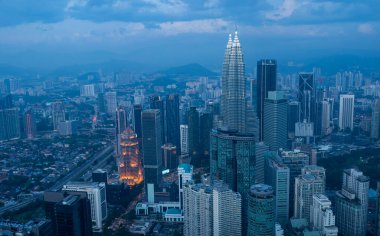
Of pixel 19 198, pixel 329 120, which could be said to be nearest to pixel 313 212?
pixel 19 198

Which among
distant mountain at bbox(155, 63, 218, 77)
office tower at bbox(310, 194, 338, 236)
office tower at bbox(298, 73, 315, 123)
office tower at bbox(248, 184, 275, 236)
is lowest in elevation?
office tower at bbox(310, 194, 338, 236)

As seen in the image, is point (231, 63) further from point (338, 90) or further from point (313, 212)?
point (338, 90)

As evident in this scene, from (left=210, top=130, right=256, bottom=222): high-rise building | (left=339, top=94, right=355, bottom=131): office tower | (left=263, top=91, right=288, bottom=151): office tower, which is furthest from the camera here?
(left=339, top=94, right=355, bottom=131): office tower

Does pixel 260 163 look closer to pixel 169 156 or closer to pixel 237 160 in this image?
pixel 237 160

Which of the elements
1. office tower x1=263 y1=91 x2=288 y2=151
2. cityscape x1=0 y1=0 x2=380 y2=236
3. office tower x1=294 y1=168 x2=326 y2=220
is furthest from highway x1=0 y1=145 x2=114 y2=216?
office tower x1=294 y1=168 x2=326 y2=220

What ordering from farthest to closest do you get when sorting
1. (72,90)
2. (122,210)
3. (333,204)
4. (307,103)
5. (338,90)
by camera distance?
(72,90)
(338,90)
(307,103)
(122,210)
(333,204)

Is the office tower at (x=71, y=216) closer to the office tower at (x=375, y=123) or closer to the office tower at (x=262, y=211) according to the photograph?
the office tower at (x=262, y=211)

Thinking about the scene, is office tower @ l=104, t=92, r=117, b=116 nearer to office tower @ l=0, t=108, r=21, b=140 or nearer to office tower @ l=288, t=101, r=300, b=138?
office tower @ l=0, t=108, r=21, b=140
